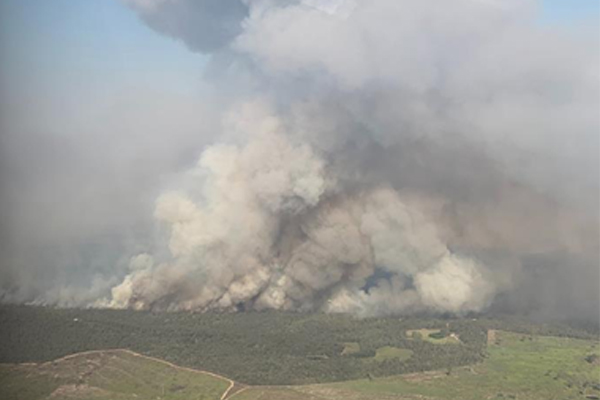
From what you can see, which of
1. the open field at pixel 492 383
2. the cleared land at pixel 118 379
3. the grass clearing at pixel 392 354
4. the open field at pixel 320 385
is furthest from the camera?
the grass clearing at pixel 392 354

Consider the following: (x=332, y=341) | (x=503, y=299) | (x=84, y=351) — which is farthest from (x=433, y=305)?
(x=84, y=351)

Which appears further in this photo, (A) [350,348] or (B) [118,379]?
(A) [350,348]

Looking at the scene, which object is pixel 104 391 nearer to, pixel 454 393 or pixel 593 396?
pixel 454 393

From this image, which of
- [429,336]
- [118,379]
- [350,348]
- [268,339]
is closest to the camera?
[118,379]

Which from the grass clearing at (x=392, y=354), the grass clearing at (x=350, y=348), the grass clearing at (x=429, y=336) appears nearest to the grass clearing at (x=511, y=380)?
the grass clearing at (x=429, y=336)

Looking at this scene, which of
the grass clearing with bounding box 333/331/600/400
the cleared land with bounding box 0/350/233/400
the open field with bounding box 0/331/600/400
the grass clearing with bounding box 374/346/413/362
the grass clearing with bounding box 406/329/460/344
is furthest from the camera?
the grass clearing with bounding box 406/329/460/344

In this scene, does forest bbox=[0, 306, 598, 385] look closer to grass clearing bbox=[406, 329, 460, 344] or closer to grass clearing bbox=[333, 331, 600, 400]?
grass clearing bbox=[406, 329, 460, 344]

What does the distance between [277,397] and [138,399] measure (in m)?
3.35

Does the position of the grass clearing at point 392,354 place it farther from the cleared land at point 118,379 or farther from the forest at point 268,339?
the cleared land at point 118,379

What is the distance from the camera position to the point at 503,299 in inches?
1171

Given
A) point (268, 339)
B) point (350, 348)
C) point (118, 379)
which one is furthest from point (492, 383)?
point (118, 379)

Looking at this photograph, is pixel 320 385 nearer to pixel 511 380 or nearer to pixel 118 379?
pixel 118 379

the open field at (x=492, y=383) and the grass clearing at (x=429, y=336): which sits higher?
the grass clearing at (x=429, y=336)

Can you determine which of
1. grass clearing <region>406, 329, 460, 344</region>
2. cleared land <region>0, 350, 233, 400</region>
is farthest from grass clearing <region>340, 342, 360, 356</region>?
cleared land <region>0, 350, 233, 400</region>
